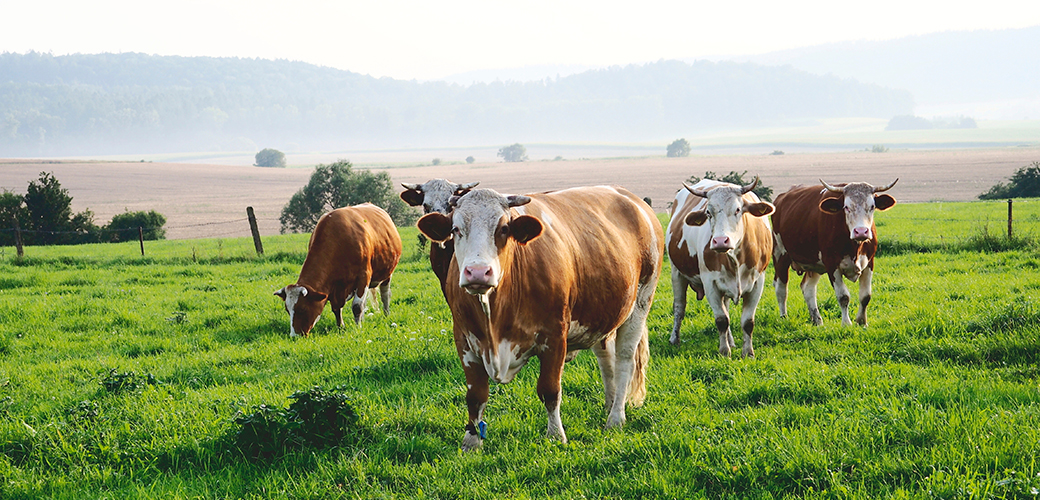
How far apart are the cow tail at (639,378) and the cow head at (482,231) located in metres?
2.20

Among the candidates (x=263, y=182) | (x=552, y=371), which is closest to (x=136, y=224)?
(x=552, y=371)

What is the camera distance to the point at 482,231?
14.8 ft

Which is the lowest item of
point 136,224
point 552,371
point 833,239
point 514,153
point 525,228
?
point 136,224

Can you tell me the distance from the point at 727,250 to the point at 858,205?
2399mm

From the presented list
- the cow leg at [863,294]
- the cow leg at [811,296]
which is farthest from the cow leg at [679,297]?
the cow leg at [863,294]

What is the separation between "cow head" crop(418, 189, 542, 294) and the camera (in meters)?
4.29

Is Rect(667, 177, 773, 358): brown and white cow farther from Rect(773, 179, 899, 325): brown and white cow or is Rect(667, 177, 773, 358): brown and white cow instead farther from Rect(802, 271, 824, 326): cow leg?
Rect(802, 271, 824, 326): cow leg

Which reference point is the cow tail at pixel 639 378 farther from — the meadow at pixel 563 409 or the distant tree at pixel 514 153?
the distant tree at pixel 514 153

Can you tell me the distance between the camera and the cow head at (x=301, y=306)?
10312 millimetres

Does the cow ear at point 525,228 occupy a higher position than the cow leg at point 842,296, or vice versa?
the cow ear at point 525,228

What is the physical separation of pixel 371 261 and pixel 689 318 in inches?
210

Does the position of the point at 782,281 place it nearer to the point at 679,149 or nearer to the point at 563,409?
the point at 563,409

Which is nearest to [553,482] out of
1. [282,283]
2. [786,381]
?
[786,381]

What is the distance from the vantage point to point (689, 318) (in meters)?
9.98
